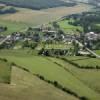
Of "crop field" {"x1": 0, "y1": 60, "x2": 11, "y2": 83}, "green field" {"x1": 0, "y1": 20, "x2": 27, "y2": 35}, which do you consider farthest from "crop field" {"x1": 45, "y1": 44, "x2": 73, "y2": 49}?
"crop field" {"x1": 0, "y1": 60, "x2": 11, "y2": 83}

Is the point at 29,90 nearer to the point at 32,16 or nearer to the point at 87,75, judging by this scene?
the point at 87,75

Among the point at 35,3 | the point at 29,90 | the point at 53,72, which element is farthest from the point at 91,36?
the point at 35,3

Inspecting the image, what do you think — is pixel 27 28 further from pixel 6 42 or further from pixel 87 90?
pixel 87 90

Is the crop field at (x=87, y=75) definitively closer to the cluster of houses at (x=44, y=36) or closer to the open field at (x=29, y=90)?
the open field at (x=29, y=90)

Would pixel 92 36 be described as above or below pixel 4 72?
above

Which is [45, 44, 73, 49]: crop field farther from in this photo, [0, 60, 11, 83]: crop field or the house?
[0, 60, 11, 83]: crop field

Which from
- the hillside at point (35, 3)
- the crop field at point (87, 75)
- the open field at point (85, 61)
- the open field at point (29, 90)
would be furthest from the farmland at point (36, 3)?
the open field at point (29, 90)

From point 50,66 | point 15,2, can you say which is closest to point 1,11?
point 15,2
